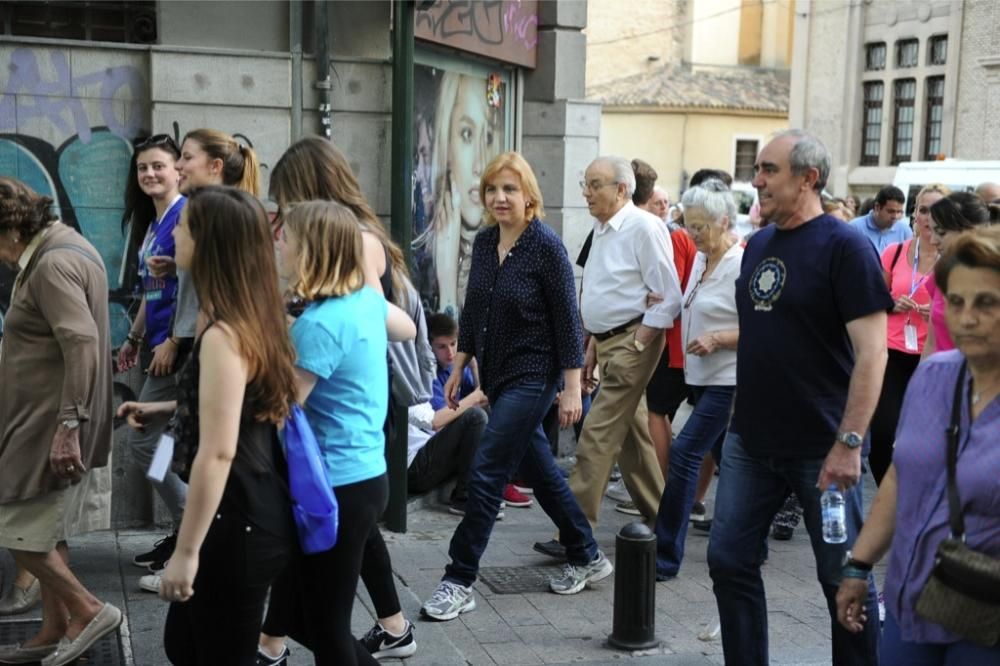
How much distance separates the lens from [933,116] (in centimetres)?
3544

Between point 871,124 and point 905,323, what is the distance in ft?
108

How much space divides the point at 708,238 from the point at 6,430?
3.48 m

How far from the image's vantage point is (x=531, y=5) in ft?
31.0

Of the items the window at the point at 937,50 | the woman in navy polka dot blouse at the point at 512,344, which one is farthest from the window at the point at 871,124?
the woman in navy polka dot blouse at the point at 512,344

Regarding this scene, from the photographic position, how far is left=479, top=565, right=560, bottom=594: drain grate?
6.14 m

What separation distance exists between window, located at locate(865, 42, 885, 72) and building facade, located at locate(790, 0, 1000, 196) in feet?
0.10

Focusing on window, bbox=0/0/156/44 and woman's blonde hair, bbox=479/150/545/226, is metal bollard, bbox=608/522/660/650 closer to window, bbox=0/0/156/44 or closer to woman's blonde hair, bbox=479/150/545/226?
woman's blonde hair, bbox=479/150/545/226

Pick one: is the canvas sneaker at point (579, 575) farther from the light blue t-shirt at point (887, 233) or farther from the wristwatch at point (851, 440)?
the light blue t-shirt at point (887, 233)

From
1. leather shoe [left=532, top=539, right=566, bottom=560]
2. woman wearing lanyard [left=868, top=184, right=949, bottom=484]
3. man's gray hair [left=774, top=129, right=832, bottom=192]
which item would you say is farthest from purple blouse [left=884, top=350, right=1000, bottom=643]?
woman wearing lanyard [left=868, top=184, right=949, bottom=484]

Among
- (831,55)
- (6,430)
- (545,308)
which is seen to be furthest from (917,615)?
(831,55)

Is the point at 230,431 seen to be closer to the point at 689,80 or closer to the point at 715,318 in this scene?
the point at 715,318

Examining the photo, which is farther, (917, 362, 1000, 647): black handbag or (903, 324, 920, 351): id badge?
(903, 324, 920, 351): id badge

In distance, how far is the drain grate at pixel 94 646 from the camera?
16.5 feet

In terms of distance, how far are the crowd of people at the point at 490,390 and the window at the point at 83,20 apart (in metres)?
1.15
